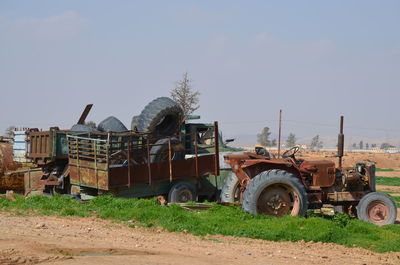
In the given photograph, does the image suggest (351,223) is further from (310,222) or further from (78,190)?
(78,190)

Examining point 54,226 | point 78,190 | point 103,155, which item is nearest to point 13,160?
point 78,190

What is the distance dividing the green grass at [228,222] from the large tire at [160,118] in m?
4.23

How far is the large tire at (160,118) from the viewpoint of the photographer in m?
17.0

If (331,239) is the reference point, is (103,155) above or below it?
above

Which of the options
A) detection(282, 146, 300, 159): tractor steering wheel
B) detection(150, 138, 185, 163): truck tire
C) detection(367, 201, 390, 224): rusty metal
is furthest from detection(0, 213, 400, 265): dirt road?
detection(150, 138, 185, 163): truck tire

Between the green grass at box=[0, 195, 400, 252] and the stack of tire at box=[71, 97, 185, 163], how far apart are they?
3234 millimetres

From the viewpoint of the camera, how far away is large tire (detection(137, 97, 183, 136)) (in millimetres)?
16969

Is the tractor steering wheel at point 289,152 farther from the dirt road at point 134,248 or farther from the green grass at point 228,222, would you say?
the dirt road at point 134,248

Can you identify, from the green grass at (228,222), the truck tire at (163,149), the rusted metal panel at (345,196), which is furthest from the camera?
the truck tire at (163,149)

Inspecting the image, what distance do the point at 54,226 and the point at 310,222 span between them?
4716 mm

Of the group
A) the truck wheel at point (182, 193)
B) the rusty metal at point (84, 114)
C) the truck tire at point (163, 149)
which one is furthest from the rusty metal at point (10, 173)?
the truck wheel at point (182, 193)

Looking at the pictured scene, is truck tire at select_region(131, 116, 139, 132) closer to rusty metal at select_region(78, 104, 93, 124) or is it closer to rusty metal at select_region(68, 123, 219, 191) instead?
rusty metal at select_region(68, 123, 219, 191)

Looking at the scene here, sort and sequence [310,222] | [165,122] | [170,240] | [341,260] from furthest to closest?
[165,122] < [310,222] < [170,240] < [341,260]

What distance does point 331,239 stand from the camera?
10641 millimetres
